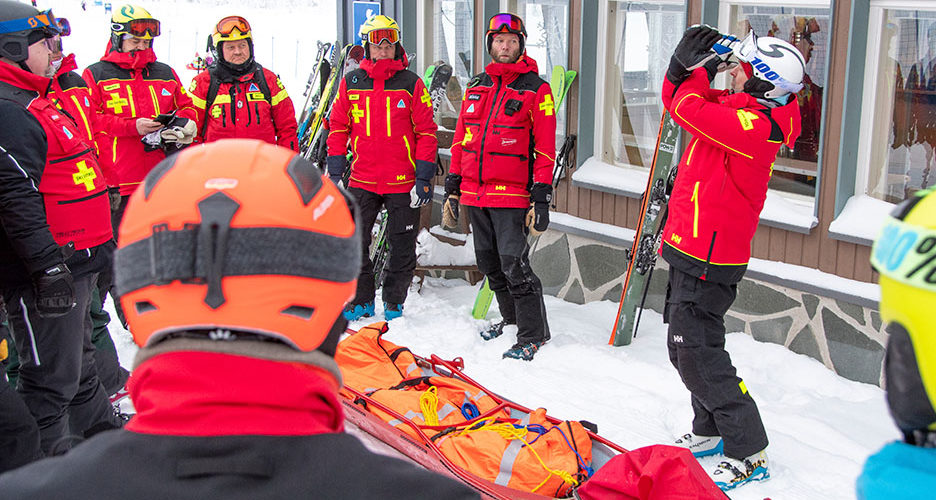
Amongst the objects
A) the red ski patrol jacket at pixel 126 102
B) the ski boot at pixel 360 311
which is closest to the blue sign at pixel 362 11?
the red ski patrol jacket at pixel 126 102

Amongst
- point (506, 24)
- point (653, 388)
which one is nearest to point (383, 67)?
point (506, 24)

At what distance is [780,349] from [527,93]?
2044 millimetres

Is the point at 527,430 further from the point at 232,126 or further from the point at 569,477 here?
the point at 232,126

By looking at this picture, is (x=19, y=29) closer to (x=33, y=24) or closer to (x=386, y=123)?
(x=33, y=24)

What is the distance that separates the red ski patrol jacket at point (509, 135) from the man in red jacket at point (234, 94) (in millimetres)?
1447

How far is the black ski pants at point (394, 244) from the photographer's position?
19.8 ft

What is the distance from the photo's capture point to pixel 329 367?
114cm

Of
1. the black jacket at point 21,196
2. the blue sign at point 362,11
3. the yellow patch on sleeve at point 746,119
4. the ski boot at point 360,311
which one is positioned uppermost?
the blue sign at point 362,11

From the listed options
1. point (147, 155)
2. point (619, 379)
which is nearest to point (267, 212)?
point (619, 379)

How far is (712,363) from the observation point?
3.68 m

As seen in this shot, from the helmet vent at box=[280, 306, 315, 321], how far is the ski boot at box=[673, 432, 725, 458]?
10.1ft

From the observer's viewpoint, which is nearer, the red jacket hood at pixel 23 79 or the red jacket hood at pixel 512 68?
the red jacket hood at pixel 23 79

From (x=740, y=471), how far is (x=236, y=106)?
12.9 feet

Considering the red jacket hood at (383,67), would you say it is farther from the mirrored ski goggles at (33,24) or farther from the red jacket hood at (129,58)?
the mirrored ski goggles at (33,24)
